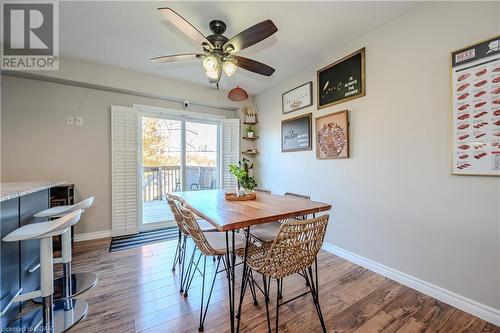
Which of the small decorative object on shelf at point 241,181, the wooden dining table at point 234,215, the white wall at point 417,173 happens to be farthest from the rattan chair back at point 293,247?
the white wall at point 417,173

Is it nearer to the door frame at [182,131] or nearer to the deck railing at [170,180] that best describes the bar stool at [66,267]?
Answer: the door frame at [182,131]

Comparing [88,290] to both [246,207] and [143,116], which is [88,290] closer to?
[246,207]

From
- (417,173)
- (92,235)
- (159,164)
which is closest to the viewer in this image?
(417,173)

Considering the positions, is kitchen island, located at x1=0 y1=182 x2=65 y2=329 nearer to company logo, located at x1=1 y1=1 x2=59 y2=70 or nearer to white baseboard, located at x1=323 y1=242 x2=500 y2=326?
company logo, located at x1=1 y1=1 x2=59 y2=70

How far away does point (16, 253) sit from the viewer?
5.32ft

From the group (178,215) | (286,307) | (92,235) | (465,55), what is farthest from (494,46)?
(92,235)

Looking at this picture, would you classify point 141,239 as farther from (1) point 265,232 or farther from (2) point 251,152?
(2) point 251,152

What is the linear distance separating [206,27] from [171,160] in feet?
8.04

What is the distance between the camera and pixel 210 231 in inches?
76.9

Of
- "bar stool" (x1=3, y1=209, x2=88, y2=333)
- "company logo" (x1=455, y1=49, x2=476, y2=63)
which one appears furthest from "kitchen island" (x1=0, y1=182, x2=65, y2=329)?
"company logo" (x1=455, y1=49, x2=476, y2=63)

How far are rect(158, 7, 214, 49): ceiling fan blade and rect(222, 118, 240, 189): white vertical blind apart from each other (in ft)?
8.01

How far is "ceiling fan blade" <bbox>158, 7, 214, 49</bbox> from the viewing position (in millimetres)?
1488

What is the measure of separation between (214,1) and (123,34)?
1.22m

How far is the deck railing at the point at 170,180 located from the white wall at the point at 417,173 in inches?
100
